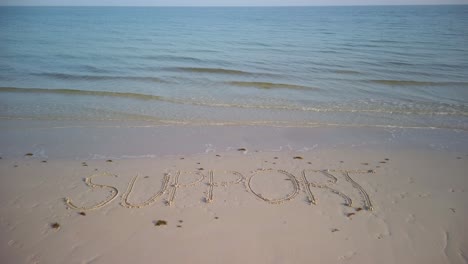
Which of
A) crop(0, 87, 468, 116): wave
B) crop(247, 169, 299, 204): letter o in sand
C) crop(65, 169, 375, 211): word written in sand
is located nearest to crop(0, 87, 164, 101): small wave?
crop(0, 87, 468, 116): wave

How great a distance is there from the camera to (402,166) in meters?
6.40

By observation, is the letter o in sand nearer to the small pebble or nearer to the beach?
the beach

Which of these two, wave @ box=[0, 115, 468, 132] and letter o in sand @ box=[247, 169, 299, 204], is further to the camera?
wave @ box=[0, 115, 468, 132]

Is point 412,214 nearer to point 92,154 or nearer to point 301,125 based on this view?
point 301,125

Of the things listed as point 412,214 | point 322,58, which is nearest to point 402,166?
point 412,214

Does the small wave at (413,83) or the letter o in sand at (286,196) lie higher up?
the small wave at (413,83)

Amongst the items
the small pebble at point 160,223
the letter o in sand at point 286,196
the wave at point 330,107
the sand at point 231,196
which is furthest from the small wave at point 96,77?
the small pebble at point 160,223

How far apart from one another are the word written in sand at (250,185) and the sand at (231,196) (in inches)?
0.8

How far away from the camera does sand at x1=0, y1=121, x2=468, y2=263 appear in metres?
4.09

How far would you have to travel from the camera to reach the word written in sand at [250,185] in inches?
201

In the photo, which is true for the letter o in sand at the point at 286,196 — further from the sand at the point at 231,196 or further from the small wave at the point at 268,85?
the small wave at the point at 268,85

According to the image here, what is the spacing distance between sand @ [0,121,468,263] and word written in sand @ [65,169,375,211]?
0.02 meters

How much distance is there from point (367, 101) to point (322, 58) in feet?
27.3

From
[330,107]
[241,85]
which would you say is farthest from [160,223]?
[241,85]
